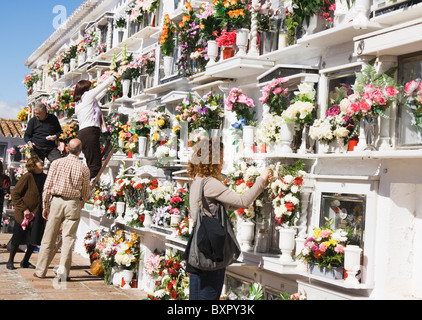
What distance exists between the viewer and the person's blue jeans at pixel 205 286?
7008 millimetres

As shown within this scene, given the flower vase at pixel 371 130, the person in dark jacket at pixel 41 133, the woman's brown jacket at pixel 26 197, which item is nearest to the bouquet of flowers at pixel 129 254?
the woman's brown jacket at pixel 26 197

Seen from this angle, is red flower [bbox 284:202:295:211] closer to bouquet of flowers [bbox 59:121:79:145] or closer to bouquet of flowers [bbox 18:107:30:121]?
bouquet of flowers [bbox 59:121:79:145]

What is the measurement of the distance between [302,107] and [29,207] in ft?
21.3

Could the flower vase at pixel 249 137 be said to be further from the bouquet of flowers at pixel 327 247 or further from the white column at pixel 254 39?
the bouquet of flowers at pixel 327 247

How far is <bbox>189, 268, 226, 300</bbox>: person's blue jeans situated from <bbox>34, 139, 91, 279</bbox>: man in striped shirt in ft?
14.8

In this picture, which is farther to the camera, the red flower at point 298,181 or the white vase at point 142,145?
the white vase at point 142,145

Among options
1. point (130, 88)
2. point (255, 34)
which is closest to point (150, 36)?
point (130, 88)

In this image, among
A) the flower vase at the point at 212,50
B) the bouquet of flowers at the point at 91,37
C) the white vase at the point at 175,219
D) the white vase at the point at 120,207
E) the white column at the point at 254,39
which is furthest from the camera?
the bouquet of flowers at the point at 91,37

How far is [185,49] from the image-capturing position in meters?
13.0

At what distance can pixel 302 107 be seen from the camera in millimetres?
8422

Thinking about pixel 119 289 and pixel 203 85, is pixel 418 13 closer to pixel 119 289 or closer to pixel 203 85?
pixel 203 85

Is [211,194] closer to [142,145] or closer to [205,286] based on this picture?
[205,286]

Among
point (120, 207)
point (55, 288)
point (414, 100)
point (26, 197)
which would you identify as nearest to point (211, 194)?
point (414, 100)

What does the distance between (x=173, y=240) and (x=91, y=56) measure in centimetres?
1415
